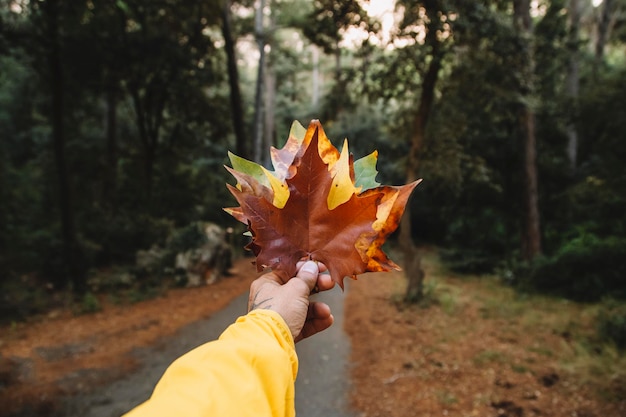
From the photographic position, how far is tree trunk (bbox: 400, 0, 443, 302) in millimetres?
6691

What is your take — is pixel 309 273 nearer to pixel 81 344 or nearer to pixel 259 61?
pixel 81 344

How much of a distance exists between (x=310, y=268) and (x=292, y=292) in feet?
0.38

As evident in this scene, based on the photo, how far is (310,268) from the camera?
1521 mm

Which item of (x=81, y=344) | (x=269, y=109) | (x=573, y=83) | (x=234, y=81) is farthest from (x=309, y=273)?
(x=269, y=109)

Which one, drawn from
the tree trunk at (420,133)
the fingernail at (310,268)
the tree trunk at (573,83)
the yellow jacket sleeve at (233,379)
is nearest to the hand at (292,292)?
the fingernail at (310,268)

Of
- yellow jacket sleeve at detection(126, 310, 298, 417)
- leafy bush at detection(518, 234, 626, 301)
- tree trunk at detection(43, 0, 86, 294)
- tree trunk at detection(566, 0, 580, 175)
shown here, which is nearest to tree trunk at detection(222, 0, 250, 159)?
tree trunk at detection(43, 0, 86, 294)

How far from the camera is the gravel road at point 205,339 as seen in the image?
16.4 ft

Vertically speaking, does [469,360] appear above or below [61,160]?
below

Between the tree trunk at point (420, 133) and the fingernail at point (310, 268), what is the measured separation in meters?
6.18

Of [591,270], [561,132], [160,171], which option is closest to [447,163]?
[591,270]

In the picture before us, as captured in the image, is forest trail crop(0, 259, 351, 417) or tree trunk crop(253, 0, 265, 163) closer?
forest trail crop(0, 259, 351, 417)

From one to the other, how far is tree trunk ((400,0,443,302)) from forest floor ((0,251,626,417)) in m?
0.55

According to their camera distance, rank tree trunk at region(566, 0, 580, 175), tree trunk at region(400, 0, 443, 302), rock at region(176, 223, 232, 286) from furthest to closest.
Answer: rock at region(176, 223, 232, 286) → tree trunk at region(566, 0, 580, 175) → tree trunk at region(400, 0, 443, 302)

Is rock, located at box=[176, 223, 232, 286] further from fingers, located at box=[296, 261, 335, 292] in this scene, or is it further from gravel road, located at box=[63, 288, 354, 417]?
fingers, located at box=[296, 261, 335, 292]
